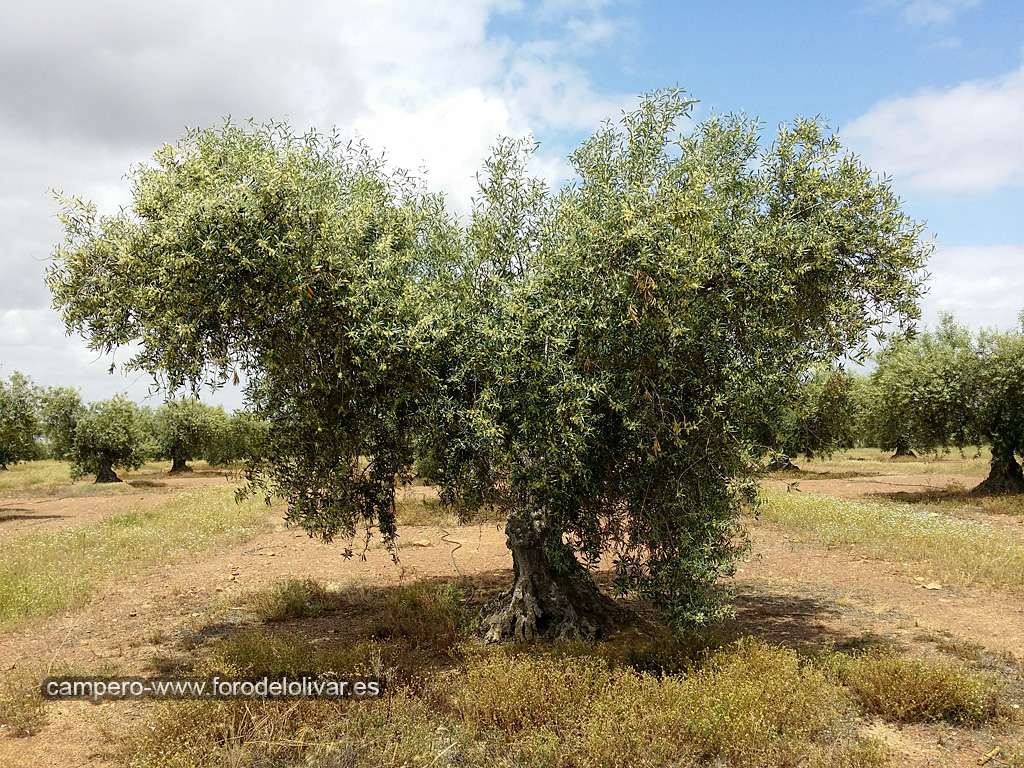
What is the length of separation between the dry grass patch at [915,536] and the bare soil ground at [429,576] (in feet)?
2.37

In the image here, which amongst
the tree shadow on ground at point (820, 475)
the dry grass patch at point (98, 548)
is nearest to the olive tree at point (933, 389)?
the tree shadow on ground at point (820, 475)

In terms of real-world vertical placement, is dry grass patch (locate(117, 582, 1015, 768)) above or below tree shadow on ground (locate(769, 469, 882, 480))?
above

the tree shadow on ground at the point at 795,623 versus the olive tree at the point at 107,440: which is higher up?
the olive tree at the point at 107,440

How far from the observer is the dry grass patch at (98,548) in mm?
16109

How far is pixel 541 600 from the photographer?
13.5 metres

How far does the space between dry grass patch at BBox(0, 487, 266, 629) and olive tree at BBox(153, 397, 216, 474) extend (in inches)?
1459

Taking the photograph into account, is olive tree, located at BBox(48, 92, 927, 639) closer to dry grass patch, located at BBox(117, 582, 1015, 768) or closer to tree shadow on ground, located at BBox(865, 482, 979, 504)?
dry grass patch, located at BBox(117, 582, 1015, 768)

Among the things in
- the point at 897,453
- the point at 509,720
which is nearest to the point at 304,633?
the point at 509,720

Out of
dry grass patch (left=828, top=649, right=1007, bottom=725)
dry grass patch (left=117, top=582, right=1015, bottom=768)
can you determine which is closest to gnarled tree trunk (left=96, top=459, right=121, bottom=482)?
dry grass patch (left=117, top=582, right=1015, bottom=768)

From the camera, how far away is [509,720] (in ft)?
30.2

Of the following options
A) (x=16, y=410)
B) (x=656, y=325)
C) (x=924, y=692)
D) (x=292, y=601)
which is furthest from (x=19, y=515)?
(x=924, y=692)

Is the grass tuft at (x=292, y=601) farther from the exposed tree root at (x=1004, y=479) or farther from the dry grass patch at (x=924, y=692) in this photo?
the exposed tree root at (x=1004, y=479)

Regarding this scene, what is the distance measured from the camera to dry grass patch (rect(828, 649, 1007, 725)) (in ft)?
31.6

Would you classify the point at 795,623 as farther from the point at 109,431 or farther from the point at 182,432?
the point at 182,432
